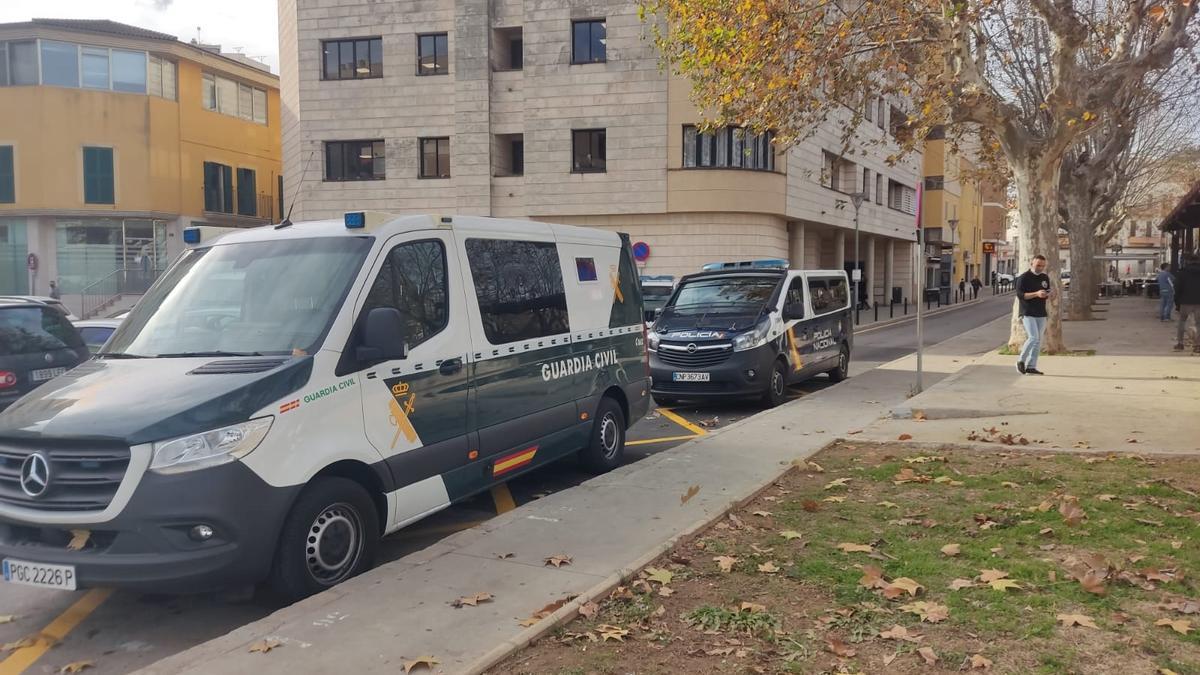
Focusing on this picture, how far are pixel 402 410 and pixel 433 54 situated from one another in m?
29.4

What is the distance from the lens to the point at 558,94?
31.2 meters

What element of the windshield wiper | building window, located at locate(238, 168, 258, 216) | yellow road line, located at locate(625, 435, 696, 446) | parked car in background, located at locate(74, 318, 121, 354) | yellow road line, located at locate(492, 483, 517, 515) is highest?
building window, located at locate(238, 168, 258, 216)

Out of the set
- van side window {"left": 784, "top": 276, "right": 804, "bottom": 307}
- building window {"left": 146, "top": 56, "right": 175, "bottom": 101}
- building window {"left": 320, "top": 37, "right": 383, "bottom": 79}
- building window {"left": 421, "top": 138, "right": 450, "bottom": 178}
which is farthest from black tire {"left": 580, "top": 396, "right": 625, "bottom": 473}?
building window {"left": 146, "top": 56, "right": 175, "bottom": 101}

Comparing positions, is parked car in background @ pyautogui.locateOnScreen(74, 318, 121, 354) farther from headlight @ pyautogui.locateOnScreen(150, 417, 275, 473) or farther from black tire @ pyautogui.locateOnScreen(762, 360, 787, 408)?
black tire @ pyautogui.locateOnScreen(762, 360, 787, 408)

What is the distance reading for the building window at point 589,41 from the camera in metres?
31.0

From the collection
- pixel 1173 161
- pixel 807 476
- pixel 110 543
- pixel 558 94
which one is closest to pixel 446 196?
pixel 558 94

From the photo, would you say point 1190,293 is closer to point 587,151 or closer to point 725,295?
point 725,295

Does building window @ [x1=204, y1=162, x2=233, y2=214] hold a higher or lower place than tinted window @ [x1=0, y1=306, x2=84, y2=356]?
higher

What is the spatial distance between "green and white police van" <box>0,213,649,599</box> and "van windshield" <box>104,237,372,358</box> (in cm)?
1

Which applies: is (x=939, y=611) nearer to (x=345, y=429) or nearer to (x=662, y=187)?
(x=345, y=429)

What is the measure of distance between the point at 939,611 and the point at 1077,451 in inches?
182

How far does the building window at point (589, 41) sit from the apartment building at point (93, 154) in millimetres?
17360

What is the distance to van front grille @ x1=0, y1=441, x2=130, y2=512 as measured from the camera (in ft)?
13.7

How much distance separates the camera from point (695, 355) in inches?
459
